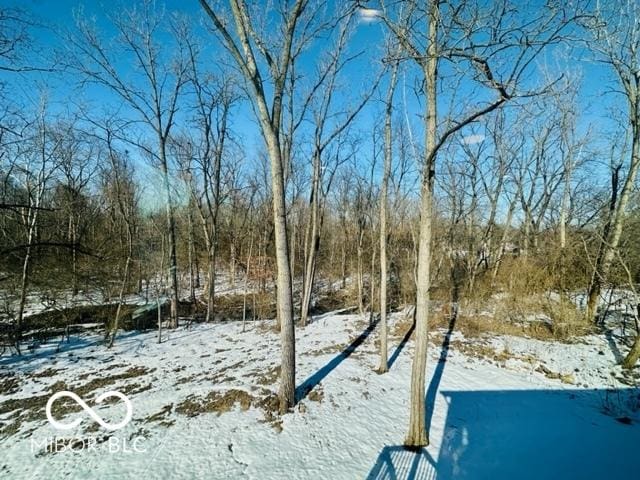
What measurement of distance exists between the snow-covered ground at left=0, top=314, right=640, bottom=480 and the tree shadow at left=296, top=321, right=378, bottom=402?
5cm

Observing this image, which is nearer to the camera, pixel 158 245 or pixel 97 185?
pixel 158 245

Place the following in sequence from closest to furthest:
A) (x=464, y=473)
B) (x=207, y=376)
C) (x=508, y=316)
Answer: (x=464, y=473) → (x=207, y=376) → (x=508, y=316)

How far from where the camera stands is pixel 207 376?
21.3 feet

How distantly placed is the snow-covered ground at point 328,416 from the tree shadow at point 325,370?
0.05 m

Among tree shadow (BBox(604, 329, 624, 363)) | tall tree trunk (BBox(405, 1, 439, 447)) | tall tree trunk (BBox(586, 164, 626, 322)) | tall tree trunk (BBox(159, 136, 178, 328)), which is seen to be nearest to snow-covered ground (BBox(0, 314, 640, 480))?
tree shadow (BBox(604, 329, 624, 363))

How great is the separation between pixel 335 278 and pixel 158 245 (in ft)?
47.8

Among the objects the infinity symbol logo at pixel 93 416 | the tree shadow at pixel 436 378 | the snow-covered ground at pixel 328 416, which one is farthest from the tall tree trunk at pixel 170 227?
the tree shadow at pixel 436 378

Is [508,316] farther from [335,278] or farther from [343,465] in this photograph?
[335,278]

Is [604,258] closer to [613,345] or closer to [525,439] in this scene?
[613,345]

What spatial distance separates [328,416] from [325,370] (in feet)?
5.94

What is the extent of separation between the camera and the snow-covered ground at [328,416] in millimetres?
3852

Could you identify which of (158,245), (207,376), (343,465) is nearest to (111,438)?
(207,376)

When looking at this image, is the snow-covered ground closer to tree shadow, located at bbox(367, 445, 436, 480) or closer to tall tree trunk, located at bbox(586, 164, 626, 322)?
tree shadow, located at bbox(367, 445, 436, 480)

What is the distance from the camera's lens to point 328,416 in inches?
192
